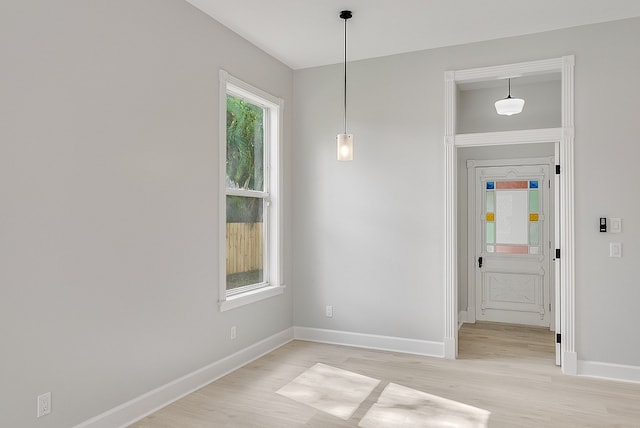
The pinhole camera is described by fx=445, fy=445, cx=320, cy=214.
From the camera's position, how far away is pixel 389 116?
4.62m

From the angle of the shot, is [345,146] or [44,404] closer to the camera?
[44,404]

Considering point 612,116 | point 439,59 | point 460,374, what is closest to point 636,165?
point 612,116

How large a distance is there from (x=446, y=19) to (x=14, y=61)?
316cm

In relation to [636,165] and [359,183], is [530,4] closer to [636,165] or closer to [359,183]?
[636,165]

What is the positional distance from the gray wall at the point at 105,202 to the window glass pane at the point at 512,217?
381 cm

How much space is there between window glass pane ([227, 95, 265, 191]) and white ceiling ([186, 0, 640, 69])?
2.13 ft

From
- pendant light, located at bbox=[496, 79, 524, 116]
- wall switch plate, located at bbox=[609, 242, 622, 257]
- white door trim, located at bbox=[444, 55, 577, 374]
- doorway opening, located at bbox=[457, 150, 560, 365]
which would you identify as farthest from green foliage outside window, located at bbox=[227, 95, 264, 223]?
wall switch plate, located at bbox=[609, 242, 622, 257]

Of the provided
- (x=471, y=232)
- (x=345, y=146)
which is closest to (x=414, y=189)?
(x=345, y=146)

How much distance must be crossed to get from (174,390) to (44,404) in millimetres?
1027

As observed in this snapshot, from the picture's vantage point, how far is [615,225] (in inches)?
148

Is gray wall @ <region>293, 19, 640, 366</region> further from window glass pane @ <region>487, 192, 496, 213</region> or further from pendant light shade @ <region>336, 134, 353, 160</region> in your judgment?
window glass pane @ <region>487, 192, 496, 213</region>

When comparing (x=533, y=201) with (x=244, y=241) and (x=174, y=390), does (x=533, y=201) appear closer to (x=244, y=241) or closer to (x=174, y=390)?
(x=244, y=241)

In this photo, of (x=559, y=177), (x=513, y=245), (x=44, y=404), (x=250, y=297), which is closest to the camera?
(x=44, y=404)

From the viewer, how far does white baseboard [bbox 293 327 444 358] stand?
4.42m
